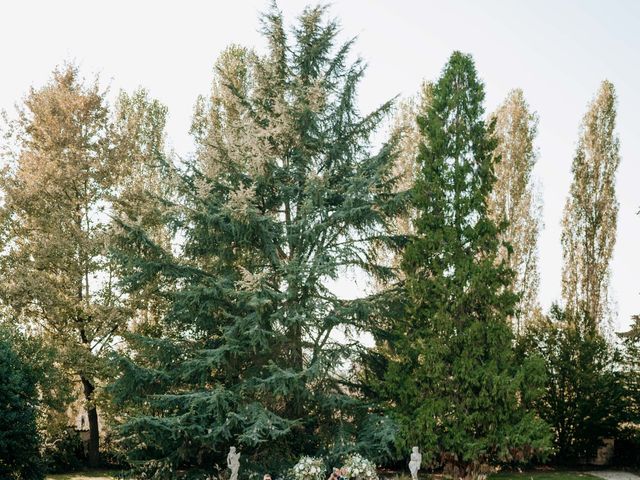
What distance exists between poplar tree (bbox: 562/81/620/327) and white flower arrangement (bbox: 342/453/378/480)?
1390 centimetres

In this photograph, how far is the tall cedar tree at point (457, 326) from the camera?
1583cm

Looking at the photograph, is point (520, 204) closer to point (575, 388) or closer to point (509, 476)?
point (575, 388)

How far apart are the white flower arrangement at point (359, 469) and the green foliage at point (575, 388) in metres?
8.09

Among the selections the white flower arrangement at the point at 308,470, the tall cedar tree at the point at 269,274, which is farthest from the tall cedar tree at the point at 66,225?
the white flower arrangement at the point at 308,470

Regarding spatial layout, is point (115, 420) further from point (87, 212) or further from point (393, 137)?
point (393, 137)

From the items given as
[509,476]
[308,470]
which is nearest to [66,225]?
[308,470]

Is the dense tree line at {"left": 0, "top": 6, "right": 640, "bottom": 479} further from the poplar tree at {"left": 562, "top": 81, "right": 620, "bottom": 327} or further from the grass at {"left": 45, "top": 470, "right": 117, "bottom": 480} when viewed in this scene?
the poplar tree at {"left": 562, "top": 81, "right": 620, "bottom": 327}

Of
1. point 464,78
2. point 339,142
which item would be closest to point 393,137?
point 339,142

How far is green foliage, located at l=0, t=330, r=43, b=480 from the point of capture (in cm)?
1461

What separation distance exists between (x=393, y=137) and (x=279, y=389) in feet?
24.9

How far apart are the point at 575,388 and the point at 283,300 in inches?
418

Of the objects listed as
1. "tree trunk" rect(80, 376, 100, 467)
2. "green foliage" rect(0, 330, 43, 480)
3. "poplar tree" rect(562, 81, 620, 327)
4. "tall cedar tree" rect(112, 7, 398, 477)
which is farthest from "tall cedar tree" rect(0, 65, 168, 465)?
"poplar tree" rect(562, 81, 620, 327)

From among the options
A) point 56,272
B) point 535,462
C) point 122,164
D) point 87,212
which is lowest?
point 535,462

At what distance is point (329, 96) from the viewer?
1841 cm
